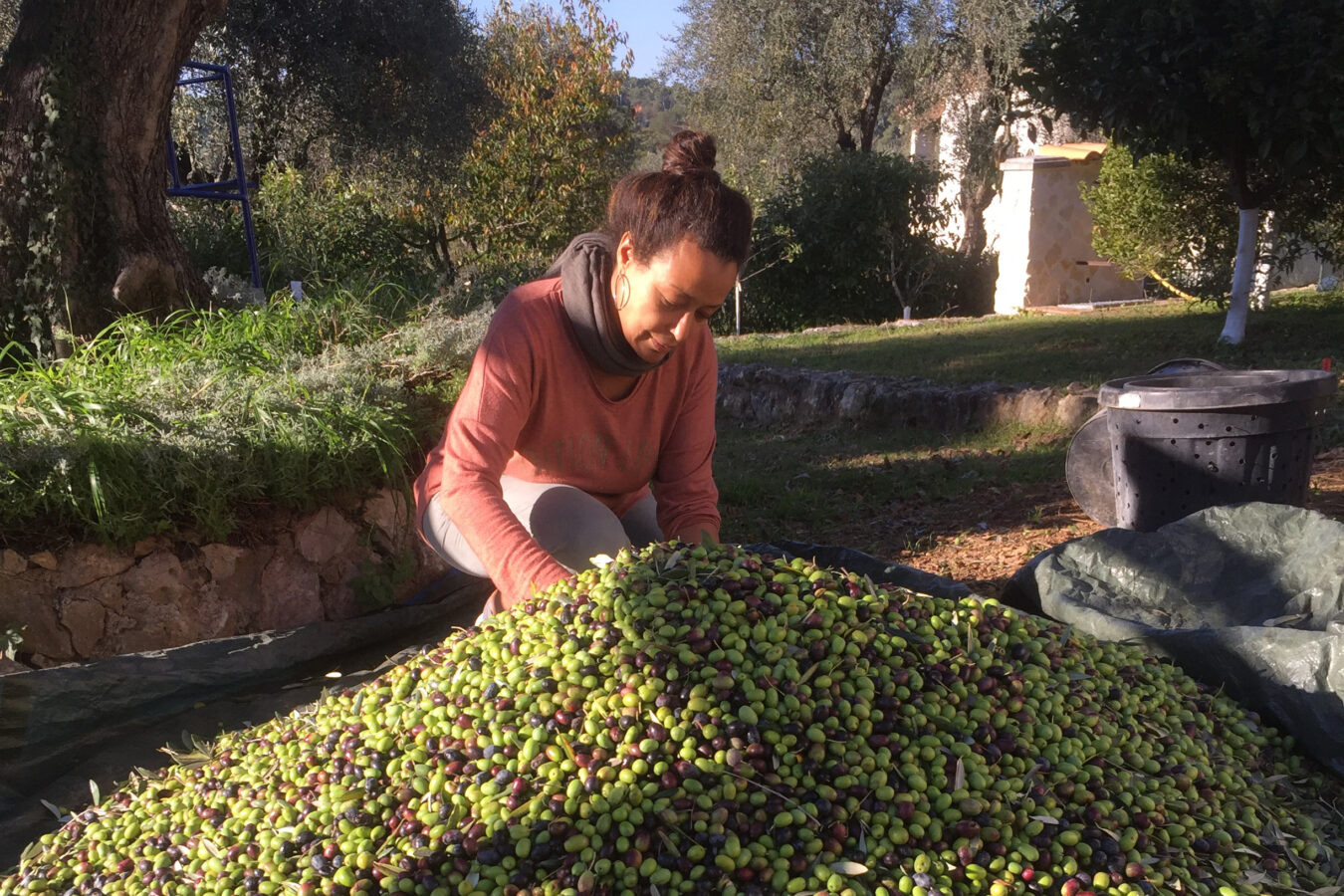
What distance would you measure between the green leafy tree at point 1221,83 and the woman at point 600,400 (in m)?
4.63

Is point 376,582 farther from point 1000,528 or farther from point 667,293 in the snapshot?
point 1000,528

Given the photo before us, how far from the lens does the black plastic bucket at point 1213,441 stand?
2.89 meters

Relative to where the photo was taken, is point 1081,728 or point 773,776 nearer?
point 773,776

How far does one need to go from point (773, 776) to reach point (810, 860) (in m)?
0.13

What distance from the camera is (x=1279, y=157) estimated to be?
6133 mm

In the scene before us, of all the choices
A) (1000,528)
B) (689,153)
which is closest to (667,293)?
(689,153)

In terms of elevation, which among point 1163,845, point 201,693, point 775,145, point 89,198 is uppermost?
point 775,145

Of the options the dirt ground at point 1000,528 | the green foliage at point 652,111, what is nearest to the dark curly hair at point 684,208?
the dirt ground at point 1000,528

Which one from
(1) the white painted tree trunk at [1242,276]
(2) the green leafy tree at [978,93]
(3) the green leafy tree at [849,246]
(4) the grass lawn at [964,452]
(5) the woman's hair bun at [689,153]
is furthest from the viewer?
(2) the green leafy tree at [978,93]

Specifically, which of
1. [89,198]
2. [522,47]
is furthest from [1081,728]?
[522,47]

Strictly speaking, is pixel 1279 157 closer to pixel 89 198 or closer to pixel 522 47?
pixel 89 198

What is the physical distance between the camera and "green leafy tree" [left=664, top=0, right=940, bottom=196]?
46.2ft

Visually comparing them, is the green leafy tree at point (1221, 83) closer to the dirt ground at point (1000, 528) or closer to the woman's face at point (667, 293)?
the dirt ground at point (1000, 528)

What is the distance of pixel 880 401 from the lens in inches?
242
